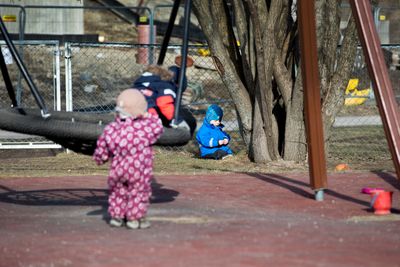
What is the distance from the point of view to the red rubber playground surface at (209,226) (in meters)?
6.54

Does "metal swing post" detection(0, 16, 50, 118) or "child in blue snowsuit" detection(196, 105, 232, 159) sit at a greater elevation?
"metal swing post" detection(0, 16, 50, 118)

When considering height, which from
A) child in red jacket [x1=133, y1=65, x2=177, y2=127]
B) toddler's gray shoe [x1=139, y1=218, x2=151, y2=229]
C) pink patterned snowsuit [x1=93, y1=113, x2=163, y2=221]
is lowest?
toddler's gray shoe [x1=139, y1=218, x2=151, y2=229]

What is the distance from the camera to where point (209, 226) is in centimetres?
778

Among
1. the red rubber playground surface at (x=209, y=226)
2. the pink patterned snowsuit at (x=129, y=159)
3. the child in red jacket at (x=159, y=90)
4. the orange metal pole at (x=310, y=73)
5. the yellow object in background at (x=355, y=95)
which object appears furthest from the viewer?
the yellow object in background at (x=355, y=95)

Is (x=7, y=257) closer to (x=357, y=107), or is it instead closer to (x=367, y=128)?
(x=367, y=128)

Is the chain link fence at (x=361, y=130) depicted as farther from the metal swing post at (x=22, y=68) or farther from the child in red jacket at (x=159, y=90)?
the metal swing post at (x=22, y=68)

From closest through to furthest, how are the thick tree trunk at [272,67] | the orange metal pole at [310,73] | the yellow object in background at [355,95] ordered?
the orange metal pole at [310,73]
the thick tree trunk at [272,67]
the yellow object in background at [355,95]

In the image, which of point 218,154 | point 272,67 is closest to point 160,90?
point 272,67

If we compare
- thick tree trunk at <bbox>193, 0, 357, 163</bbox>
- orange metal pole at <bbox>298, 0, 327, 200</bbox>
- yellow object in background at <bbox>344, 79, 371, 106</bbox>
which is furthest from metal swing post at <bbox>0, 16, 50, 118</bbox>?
yellow object in background at <bbox>344, 79, 371, 106</bbox>

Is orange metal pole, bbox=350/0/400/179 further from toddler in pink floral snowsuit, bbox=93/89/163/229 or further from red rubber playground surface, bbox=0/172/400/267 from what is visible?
toddler in pink floral snowsuit, bbox=93/89/163/229

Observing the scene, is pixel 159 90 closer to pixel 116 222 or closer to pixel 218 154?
pixel 116 222

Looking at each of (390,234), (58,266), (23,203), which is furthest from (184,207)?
(58,266)

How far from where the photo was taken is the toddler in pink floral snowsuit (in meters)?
7.61

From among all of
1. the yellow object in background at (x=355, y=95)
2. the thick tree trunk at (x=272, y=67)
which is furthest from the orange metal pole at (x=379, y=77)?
the yellow object in background at (x=355, y=95)
